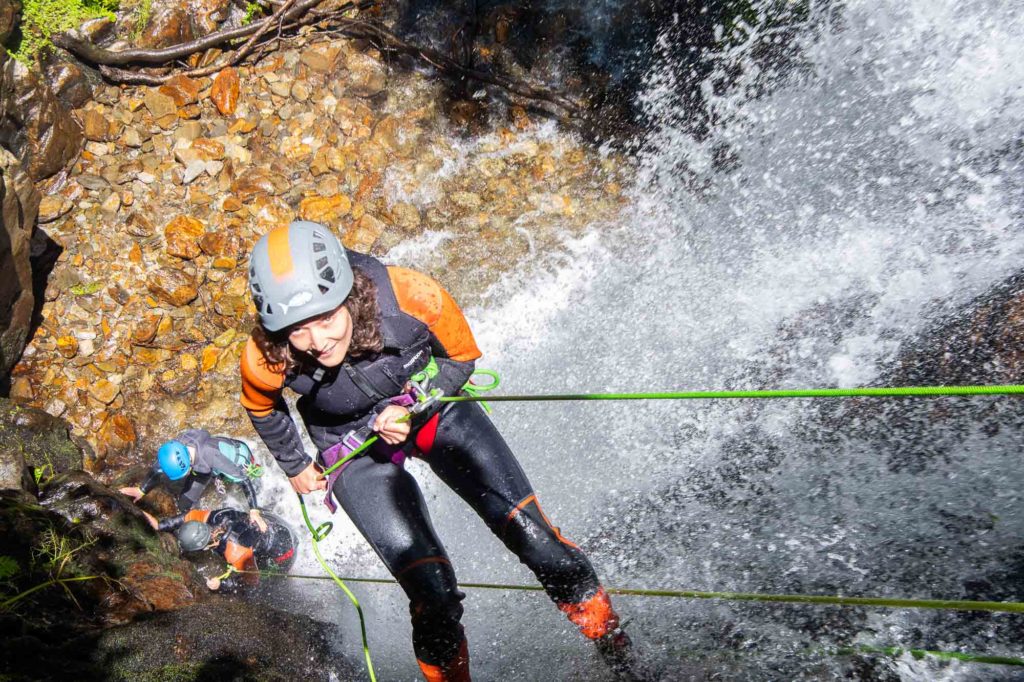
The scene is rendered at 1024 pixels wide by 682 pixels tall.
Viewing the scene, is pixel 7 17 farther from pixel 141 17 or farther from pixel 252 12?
pixel 252 12

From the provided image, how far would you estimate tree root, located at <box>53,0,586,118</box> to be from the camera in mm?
6973

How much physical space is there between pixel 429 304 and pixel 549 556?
53.8 inches

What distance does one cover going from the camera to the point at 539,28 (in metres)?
7.30

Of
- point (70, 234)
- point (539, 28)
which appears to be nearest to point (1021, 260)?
point (539, 28)

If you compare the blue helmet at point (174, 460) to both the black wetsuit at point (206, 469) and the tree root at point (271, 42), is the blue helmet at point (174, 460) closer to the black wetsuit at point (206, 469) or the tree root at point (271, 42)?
the black wetsuit at point (206, 469)

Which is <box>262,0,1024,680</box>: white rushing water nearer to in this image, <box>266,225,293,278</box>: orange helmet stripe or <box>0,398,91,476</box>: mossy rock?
<box>0,398,91,476</box>: mossy rock

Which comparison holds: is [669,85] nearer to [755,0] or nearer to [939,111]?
[755,0]

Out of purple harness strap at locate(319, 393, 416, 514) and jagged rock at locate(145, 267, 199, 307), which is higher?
jagged rock at locate(145, 267, 199, 307)

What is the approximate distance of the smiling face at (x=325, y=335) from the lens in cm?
291

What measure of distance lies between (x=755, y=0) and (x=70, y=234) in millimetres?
6842

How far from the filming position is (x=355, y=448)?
3547 mm

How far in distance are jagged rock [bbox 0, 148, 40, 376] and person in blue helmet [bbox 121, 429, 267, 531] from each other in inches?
63.9

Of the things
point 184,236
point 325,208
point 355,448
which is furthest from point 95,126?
point 355,448

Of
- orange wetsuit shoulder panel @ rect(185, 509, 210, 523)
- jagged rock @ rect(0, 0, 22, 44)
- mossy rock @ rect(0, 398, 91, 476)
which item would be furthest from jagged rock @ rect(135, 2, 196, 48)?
orange wetsuit shoulder panel @ rect(185, 509, 210, 523)
